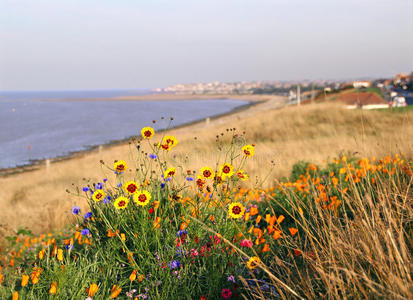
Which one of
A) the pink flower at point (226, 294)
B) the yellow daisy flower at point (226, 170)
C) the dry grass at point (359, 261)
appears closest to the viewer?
the dry grass at point (359, 261)

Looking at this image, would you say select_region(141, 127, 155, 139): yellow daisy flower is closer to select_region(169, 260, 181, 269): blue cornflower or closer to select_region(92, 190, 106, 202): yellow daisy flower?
select_region(92, 190, 106, 202): yellow daisy flower

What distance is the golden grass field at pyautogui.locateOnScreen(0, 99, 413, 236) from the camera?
19.4ft

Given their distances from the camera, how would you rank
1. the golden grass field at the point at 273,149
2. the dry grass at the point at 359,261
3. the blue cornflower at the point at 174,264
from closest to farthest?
1. the dry grass at the point at 359,261
2. the blue cornflower at the point at 174,264
3. the golden grass field at the point at 273,149

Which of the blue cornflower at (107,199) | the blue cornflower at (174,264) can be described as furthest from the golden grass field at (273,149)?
the blue cornflower at (174,264)

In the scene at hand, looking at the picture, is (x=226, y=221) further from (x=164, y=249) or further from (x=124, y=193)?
(x=124, y=193)

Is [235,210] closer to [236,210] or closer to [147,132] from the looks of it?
[236,210]

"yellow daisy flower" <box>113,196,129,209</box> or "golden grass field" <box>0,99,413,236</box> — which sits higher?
"yellow daisy flower" <box>113,196,129,209</box>

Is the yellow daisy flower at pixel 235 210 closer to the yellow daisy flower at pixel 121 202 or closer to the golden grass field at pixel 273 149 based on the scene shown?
the golden grass field at pixel 273 149

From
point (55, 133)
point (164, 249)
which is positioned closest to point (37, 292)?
point (164, 249)

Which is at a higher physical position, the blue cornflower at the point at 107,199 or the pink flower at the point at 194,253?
the blue cornflower at the point at 107,199

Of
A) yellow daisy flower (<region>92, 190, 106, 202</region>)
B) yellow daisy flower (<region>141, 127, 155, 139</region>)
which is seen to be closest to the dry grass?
yellow daisy flower (<region>141, 127, 155, 139</region>)

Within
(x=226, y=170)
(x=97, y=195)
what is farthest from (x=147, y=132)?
(x=226, y=170)

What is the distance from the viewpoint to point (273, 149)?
401 inches

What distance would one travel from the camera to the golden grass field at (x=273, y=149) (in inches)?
232
